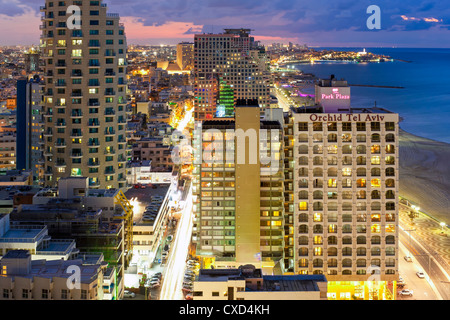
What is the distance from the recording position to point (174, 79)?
200ft

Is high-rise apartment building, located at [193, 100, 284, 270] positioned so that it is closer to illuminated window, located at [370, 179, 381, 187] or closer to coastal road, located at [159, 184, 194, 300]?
coastal road, located at [159, 184, 194, 300]

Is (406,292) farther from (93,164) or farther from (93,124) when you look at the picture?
(93,124)

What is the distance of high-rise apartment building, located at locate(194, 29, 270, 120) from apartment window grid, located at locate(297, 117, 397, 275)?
69.0 ft

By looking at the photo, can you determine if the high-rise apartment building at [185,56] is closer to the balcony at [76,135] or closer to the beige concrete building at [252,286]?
the balcony at [76,135]

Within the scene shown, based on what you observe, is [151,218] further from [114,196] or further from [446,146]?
[446,146]

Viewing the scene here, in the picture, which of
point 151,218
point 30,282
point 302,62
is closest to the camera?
point 30,282

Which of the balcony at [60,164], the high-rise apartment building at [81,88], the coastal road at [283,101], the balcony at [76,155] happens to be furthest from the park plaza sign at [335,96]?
the coastal road at [283,101]

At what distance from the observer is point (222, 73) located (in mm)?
39406

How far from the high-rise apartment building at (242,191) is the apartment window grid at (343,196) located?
79 cm

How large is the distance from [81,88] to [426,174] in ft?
53.1

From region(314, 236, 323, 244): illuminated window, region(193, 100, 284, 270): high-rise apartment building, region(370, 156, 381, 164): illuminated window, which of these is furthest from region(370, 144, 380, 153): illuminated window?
region(314, 236, 323, 244): illuminated window

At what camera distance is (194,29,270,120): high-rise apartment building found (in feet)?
119

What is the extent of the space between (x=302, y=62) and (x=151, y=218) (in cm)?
10138
